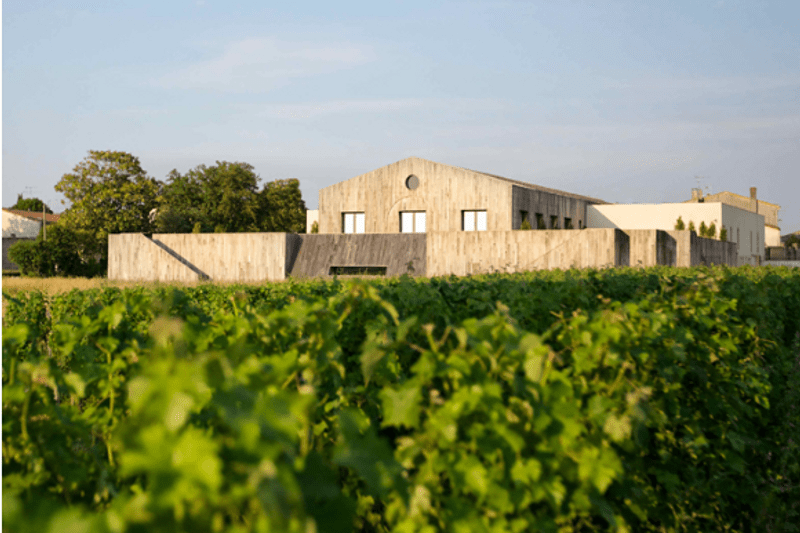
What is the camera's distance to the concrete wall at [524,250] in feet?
73.5

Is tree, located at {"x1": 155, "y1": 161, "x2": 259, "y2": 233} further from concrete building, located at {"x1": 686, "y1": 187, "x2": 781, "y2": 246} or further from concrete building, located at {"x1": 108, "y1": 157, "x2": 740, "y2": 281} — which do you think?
concrete building, located at {"x1": 686, "y1": 187, "x2": 781, "y2": 246}

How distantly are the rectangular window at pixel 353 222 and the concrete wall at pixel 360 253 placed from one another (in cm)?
695

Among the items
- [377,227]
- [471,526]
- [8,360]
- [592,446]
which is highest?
[377,227]

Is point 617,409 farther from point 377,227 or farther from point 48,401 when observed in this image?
point 377,227

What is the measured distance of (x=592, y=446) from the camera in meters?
1.67

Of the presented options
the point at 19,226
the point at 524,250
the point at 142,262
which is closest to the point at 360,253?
the point at 524,250

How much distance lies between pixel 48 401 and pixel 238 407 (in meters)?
1.05

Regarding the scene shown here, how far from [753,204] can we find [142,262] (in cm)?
5546

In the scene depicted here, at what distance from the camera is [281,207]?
5403 cm

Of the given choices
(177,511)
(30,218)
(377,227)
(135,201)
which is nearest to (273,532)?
(177,511)

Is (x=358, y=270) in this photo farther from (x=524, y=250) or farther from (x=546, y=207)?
(x=546, y=207)

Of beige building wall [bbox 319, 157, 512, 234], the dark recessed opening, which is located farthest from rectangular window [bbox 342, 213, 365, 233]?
the dark recessed opening

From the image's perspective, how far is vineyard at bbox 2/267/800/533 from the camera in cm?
101

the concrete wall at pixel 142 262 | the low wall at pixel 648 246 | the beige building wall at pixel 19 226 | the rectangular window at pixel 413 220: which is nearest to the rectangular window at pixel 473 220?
the rectangular window at pixel 413 220
